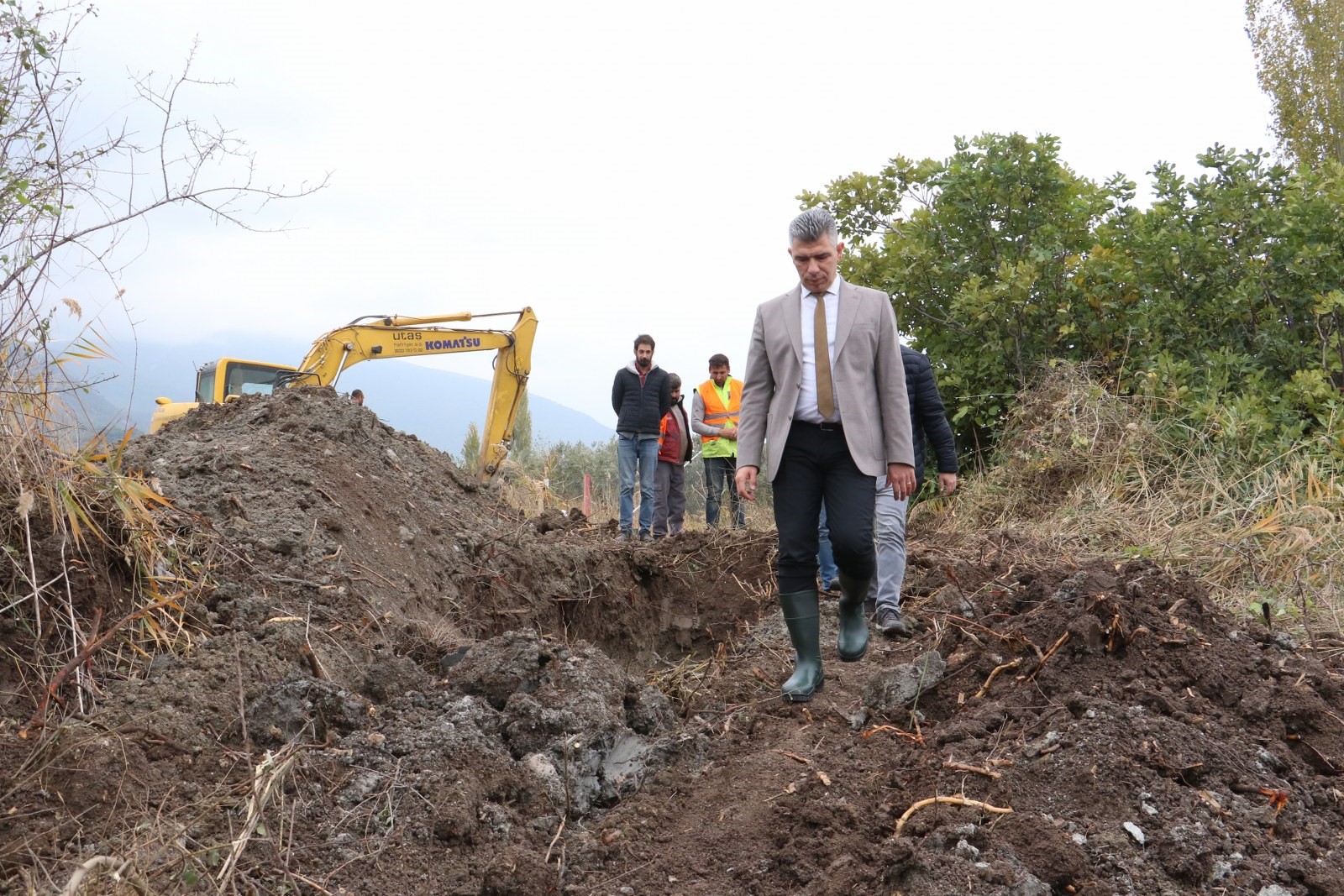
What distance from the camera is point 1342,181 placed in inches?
353

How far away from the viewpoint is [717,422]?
1066 cm

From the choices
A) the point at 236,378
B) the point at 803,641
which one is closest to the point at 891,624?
the point at 803,641

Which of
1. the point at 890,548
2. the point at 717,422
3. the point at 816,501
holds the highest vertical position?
the point at 717,422

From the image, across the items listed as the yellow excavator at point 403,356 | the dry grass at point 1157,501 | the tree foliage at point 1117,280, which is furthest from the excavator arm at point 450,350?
the dry grass at point 1157,501

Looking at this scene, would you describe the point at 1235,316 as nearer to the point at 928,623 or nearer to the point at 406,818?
the point at 928,623

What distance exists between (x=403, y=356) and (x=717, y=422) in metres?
4.31

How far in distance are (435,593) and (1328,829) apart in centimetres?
495

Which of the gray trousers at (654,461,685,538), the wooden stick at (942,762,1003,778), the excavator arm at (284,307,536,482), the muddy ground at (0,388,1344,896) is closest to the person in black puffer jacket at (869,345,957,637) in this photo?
the muddy ground at (0,388,1344,896)

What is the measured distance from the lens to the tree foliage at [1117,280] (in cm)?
889

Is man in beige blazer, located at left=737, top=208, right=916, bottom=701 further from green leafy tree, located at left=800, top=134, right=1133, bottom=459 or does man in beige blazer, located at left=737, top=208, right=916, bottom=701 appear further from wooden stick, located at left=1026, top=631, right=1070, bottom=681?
green leafy tree, located at left=800, top=134, right=1133, bottom=459

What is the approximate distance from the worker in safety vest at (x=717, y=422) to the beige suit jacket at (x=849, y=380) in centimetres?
601

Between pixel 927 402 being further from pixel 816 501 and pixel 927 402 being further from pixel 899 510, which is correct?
pixel 816 501

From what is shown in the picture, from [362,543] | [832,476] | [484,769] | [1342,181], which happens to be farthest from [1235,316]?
[484,769]

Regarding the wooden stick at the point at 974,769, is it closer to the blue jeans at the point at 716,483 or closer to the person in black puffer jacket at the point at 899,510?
the person in black puffer jacket at the point at 899,510
